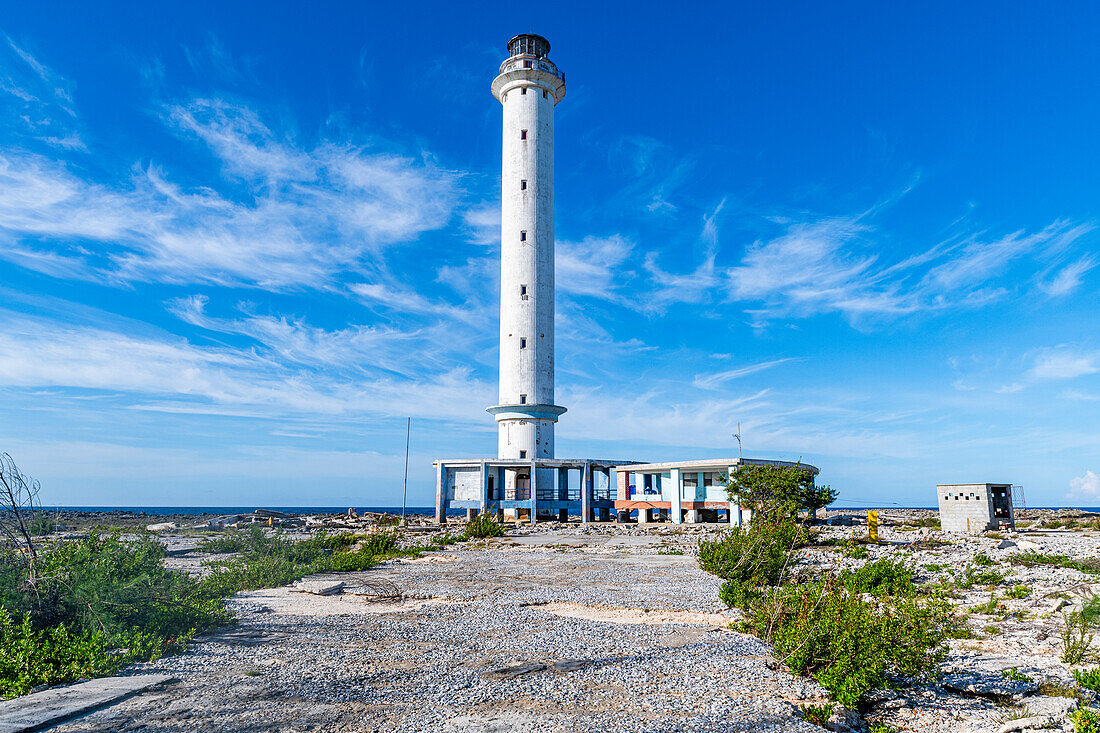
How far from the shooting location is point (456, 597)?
42.1 feet

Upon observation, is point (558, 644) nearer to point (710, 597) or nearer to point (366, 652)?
point (366, 652)

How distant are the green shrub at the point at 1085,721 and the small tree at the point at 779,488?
19178 mm

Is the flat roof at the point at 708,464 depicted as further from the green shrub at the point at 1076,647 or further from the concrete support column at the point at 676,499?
the green shrub at the point at 1076,647

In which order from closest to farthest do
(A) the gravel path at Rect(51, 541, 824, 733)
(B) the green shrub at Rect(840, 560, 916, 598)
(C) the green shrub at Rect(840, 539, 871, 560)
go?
(A) the gravel path at Rect(51, 541, 824, 733) < (B) the green shrub at Rect(840, 560, 916, 598) < (C) the green shrub at Rect(840, 539, 871, 560)

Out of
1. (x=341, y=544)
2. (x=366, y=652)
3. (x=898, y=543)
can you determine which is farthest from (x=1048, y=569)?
(x=341, y=544)

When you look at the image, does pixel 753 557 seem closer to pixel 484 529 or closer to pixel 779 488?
pixel 779 488

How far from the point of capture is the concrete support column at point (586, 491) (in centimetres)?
4284

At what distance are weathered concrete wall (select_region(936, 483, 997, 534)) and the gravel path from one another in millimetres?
25523

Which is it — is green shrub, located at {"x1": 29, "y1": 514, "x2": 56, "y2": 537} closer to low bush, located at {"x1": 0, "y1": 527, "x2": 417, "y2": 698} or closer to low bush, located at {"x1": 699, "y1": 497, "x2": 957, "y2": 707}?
low bush, located at {"x1": 0, "y1": 527, "x2": 417, "y2": 698}

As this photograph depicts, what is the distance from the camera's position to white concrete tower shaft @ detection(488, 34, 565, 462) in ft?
143

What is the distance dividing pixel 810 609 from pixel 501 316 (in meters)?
38.8

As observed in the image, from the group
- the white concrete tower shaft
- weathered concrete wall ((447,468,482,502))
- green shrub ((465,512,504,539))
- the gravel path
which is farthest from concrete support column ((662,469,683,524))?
the gravel path

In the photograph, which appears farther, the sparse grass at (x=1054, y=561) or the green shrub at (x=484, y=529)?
the green shrub at (x=484, y=529)

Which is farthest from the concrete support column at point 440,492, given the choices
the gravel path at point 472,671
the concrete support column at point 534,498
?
the gravel path at point 472,671
